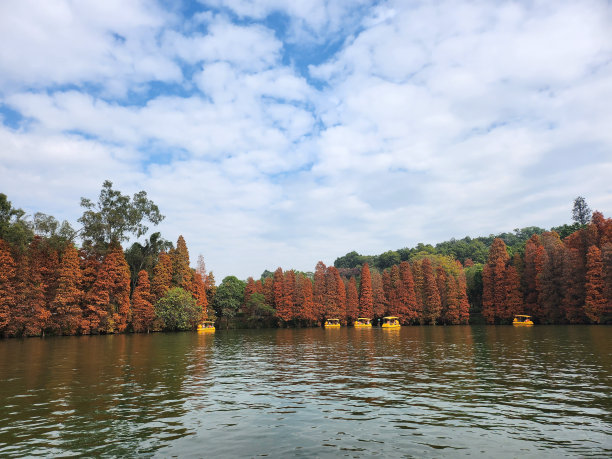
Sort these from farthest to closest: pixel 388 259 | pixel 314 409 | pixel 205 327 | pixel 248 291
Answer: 1. pixel 388 259
2. pixel 248 291
3. pixel 205 327
4. pixel 314 409

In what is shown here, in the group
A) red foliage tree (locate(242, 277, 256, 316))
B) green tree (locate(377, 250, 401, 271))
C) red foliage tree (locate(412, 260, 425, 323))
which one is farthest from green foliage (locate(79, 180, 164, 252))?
green tree (locate(377, 250, 401, 271))

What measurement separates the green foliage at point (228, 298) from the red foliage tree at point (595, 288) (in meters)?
81.9

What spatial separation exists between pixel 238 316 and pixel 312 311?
80.8ft

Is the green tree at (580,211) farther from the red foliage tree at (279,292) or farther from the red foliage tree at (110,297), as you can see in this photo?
the red foliage tree at (110,297)

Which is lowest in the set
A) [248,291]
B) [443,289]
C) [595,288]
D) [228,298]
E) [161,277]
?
[595,288]

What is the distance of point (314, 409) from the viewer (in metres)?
15.6

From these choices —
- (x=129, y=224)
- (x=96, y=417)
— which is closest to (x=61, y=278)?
(x=129, y=224)

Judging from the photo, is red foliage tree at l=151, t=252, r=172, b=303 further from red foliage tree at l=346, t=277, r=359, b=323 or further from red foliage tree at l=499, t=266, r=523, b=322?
red foliage tree at l=499, t=266, r=523, b=322

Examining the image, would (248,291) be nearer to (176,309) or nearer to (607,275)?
(176,309)

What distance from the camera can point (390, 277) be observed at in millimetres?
113500

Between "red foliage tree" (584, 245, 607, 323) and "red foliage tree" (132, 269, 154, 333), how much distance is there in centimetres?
9031

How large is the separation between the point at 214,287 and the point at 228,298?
16.2 feet

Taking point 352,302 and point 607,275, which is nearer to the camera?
point 607,275

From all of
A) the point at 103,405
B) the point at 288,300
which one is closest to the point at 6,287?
the point at 288,300
